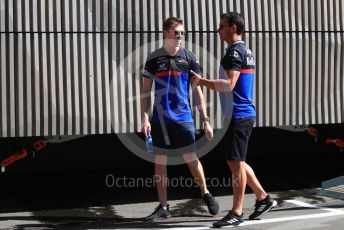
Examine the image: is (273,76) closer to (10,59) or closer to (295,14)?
(295,14)

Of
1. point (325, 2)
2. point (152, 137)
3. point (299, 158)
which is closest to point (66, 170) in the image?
point (152, 137)

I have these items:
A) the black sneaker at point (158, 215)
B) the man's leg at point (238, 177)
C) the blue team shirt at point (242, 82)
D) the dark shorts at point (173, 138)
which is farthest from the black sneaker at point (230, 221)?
the blue team shirt at point (242, 82)

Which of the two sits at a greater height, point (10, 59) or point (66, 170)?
point (10, 59)

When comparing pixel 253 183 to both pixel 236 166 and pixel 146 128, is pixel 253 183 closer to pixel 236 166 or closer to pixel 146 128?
pixel 236 166

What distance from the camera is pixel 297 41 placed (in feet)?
23.6

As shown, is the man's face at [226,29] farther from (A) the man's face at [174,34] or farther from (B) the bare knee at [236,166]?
(B) the bare knee at [236,166]

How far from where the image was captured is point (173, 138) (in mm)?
5965

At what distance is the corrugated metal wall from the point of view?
6418 millimetres

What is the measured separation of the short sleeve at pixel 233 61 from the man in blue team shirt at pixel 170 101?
19.3 inches

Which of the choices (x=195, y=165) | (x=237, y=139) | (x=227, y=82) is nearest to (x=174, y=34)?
(x=227, y=82)

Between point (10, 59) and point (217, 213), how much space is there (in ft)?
8.68

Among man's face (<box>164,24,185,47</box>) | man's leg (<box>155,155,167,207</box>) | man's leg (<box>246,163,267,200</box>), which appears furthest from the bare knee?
man's face (<box>164,24,185,47</box>)

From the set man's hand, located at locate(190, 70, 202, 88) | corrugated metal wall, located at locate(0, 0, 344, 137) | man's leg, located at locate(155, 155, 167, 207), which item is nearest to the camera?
man's hand, located at locate(190, 70, 202, 88)

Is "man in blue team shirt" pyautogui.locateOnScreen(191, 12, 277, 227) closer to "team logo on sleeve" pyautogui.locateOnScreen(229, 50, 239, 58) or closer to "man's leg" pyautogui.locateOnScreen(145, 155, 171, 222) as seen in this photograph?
"team logo on sleeve" pyautogui.locateOnScreen(229, 50, 239, 58)
